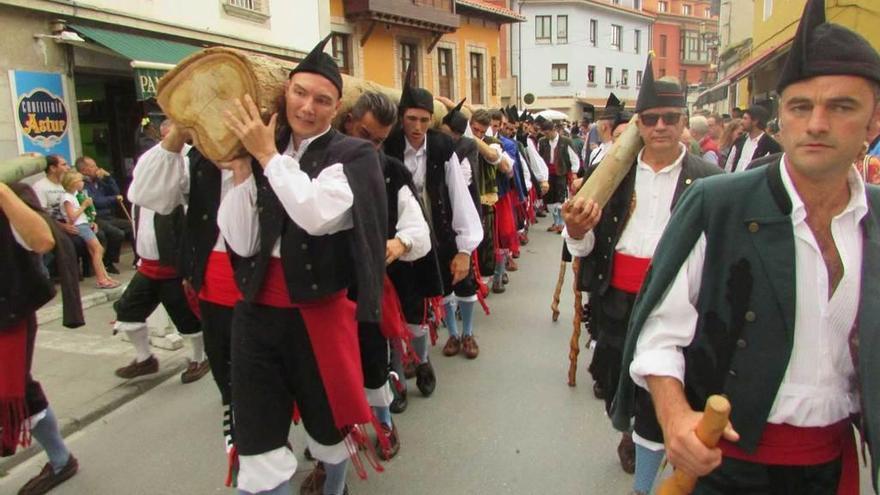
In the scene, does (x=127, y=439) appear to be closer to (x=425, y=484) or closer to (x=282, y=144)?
(x=425, y=484)

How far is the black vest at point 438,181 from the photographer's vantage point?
436 centimetres

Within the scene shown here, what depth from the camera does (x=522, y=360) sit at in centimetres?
534

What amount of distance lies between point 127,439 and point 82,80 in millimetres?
8226

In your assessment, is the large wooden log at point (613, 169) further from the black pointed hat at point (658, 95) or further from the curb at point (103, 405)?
the curb at point (103, 405)

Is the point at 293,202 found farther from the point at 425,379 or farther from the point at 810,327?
the point at 425,379

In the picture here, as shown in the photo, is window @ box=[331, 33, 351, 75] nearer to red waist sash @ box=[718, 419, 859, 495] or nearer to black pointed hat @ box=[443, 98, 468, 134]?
black pointed hat @ box=[443, 98, 468, 134]

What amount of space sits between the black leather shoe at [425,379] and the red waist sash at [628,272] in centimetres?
179

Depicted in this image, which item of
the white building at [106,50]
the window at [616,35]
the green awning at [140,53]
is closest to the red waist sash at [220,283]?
the white building at [106,50]

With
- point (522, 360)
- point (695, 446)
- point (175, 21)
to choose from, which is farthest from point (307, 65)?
point (175, 21)

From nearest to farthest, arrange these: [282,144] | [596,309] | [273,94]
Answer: [273,94], [282,144], [596,309]

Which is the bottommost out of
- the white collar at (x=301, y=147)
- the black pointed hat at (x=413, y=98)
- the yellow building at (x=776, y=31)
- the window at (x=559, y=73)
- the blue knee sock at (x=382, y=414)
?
the blue knee sock at (x=382, y=414)

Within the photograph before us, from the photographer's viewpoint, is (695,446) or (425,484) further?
(425,484)

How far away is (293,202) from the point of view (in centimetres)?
218

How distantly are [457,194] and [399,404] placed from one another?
148 cm
